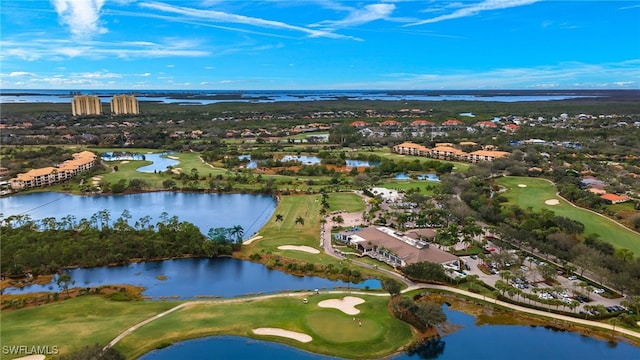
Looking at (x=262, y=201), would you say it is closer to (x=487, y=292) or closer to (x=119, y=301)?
(x=119, y=301)

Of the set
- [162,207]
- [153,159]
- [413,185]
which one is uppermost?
[153,159]

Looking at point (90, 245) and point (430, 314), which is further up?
point (90, 245)

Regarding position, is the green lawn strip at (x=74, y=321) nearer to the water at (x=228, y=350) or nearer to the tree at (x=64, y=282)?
the tree at (x=64, y=282)

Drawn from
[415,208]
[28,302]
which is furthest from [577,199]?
[28,302]

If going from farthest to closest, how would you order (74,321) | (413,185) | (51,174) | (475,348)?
(51,174)
(413,185)
(74,321)
(475,348)

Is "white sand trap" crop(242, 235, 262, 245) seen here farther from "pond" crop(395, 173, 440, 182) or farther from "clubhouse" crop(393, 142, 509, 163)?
"clubhouse" crop(393, 142, 509, 163)

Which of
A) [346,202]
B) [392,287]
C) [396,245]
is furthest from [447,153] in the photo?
[392,287]

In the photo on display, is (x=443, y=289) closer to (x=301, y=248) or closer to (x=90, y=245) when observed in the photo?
(x=301, y=248)
